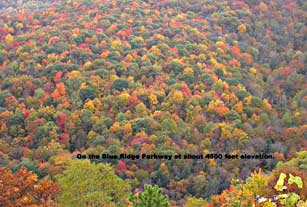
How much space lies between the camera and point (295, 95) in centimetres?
6819

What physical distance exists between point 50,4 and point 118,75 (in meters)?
33.7

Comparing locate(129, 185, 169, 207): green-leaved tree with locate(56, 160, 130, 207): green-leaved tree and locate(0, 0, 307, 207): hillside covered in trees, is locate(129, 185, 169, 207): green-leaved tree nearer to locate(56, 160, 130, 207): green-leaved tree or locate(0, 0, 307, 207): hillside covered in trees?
locate(56, 160, 130, 207): green-leaved tree

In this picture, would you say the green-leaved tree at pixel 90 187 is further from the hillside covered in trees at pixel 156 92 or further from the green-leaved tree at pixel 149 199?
the green-leaved tree at pixel 149 199

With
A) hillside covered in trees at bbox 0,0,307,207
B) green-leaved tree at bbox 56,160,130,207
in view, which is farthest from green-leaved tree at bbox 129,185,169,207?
hillside covered in trees at bbox 0,0,307,207

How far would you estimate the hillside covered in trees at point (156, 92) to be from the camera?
153ft

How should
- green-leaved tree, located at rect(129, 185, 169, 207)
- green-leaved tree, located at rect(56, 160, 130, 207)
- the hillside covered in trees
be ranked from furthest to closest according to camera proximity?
the hillside covered in trees → green-leaved tree, located at rect(56, 160, 130, 207) → green-leaved tree, located at rect(129, 185, 169, 207)

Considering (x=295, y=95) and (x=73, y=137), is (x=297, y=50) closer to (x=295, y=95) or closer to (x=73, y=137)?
(x=295, y=95)

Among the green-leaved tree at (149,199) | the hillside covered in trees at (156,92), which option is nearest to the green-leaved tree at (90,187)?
the hillside covered in trees at (156,92)

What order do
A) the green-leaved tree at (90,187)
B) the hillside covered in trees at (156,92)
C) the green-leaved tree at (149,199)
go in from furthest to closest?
the hillside covered in trees at (156,92)
the green-leaved tree at (90,187)
the green-leaved tree at (149,199)

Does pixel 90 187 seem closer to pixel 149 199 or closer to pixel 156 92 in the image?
pixel 149 199

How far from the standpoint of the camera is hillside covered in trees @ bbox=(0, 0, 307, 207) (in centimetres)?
4653

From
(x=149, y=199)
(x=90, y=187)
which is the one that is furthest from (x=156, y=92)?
(x=149, y=199)

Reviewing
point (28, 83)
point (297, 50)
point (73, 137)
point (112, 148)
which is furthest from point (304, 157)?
point (297, 50)

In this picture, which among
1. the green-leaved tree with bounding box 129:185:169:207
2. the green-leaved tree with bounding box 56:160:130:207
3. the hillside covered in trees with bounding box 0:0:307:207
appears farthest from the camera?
the hillside covered in trees with bounding box 0:0:307:207
